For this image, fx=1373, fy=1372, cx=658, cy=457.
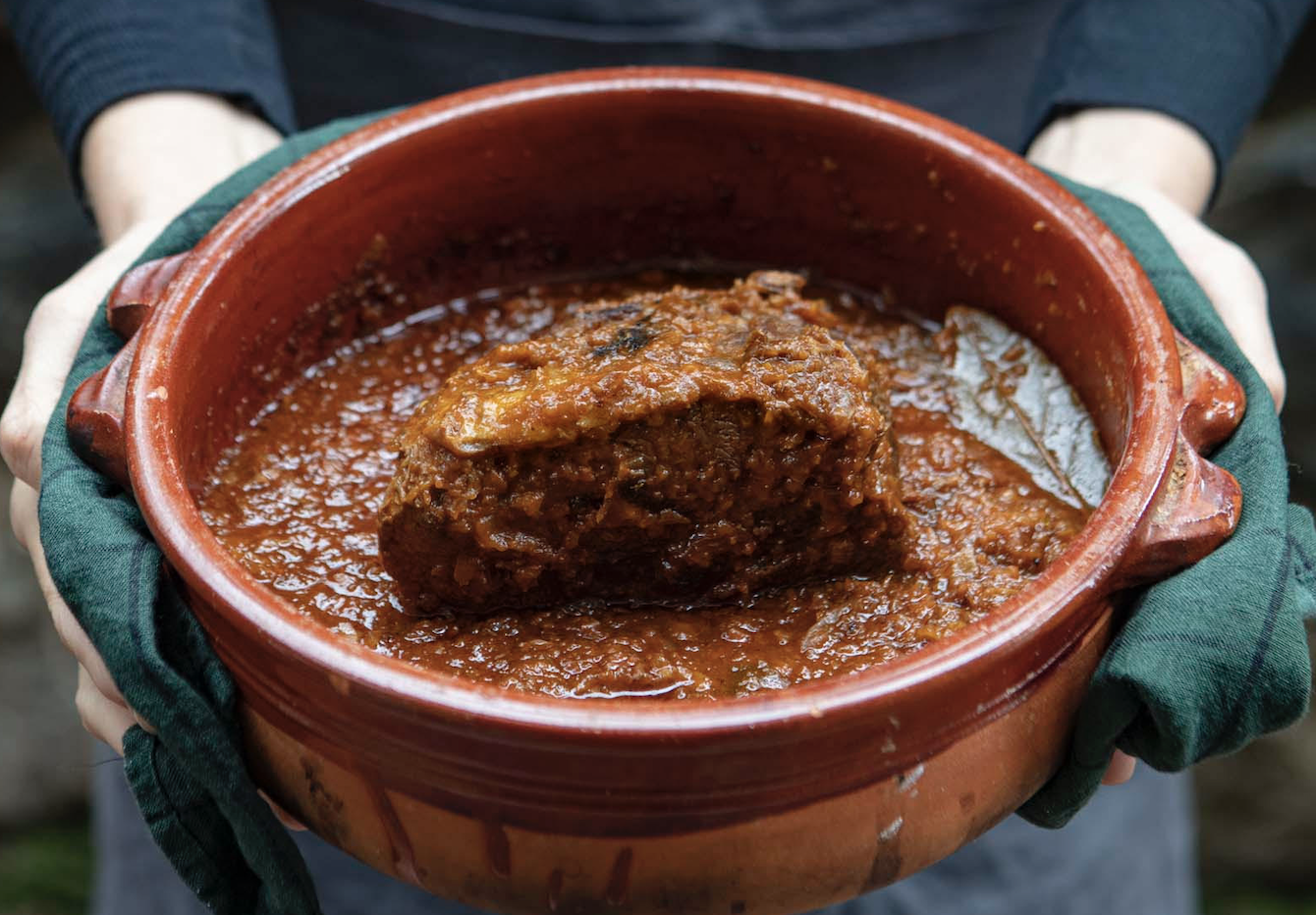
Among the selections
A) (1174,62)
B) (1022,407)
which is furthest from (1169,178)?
(1022,407)

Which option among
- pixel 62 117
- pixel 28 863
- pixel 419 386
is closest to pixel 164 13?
pixel 62 117

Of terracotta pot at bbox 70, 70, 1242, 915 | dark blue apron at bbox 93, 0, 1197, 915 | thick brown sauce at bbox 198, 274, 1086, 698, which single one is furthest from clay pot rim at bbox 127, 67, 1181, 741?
dark blue apron at bbox 93, 0, 1197, 915

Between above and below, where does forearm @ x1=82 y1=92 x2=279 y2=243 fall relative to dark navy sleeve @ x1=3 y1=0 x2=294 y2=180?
below

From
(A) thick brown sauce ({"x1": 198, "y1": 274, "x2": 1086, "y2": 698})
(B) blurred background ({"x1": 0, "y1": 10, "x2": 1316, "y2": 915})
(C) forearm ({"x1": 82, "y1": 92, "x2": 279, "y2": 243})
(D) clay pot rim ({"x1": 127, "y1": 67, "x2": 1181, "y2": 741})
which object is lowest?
(B) blurred background ({"x1": 0, "y1": 10, "x2": 1316, "y2": 915})

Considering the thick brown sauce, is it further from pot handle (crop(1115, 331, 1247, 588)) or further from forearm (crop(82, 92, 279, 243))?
forearm (crop(82, 92, 279, 243))

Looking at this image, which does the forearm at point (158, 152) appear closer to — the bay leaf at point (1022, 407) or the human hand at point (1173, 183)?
the bay leaf at point (1022, 407)

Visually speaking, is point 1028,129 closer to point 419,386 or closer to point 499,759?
point 419,386
